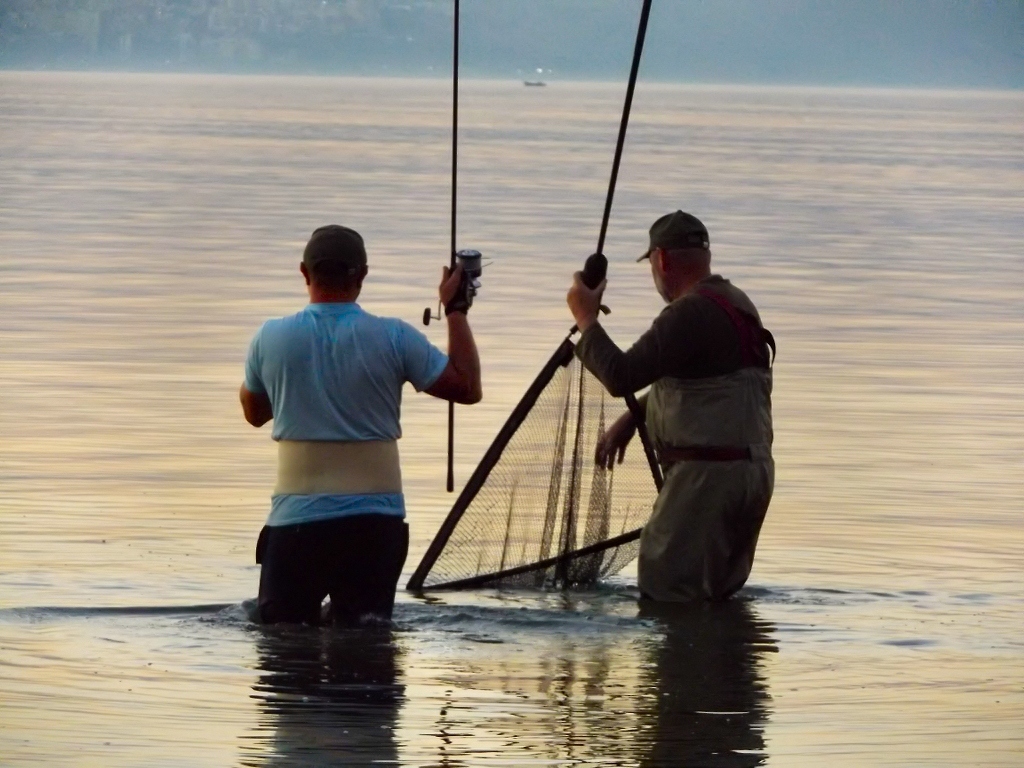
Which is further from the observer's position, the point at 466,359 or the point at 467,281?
the point at 467,281

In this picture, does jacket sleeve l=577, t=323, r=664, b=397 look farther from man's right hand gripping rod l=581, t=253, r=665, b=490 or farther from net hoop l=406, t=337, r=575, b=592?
net hoop l=406, t=337, r=575, b=592

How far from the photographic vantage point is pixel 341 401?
24.5ft

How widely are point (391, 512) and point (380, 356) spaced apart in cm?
46

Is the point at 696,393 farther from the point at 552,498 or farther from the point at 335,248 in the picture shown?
the point at 335,248

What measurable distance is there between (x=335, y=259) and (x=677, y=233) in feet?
4.64

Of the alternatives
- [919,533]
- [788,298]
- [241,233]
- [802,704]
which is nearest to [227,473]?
[919,533]

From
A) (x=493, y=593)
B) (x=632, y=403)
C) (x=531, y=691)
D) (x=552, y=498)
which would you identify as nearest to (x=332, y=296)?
(x=531, y=691)

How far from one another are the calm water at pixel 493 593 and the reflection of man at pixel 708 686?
17 millimetres

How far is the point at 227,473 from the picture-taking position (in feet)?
40.4

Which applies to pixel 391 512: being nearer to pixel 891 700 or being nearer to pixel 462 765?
pixel 462 765

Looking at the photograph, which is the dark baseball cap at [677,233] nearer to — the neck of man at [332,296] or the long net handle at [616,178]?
the long net handle at [616,178]

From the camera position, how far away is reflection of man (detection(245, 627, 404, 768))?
6766 mm

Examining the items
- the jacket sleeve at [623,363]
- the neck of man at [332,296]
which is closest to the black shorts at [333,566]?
the neck of man at [332,296]

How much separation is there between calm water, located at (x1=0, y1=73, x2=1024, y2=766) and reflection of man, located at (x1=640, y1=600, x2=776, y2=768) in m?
0.02
